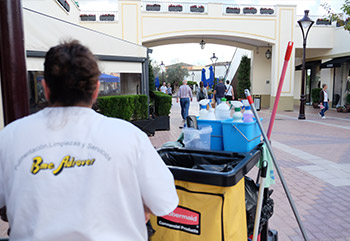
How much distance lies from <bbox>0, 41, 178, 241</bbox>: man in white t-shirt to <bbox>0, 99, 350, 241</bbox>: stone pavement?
251 cm

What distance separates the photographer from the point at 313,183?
4.77 meters

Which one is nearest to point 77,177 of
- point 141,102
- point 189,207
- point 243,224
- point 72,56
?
point 72,56

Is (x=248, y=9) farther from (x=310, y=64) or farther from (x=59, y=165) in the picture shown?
(x=59, y=165)

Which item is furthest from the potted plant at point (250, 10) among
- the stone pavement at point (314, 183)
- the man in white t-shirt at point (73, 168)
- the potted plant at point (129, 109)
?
the man in white t-shirt at point (73, 168)

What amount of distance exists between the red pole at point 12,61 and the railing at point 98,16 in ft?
48.0

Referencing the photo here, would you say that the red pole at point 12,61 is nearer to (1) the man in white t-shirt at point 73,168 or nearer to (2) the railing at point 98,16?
(1) the man in white t-shirt at point 73,168

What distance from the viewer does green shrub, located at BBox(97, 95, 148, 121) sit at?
7.61m

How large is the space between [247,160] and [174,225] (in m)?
0.66

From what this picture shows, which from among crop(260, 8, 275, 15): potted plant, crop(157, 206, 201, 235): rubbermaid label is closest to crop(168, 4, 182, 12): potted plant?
crop(260, 8, 275, 15): potted plant

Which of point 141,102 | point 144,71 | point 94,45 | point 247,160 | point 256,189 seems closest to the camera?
point 247,160

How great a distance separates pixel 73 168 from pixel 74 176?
3 centimetres

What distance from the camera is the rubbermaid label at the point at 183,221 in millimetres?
1862

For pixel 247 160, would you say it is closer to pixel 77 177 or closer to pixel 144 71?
pixel 77 177

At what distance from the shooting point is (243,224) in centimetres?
198
